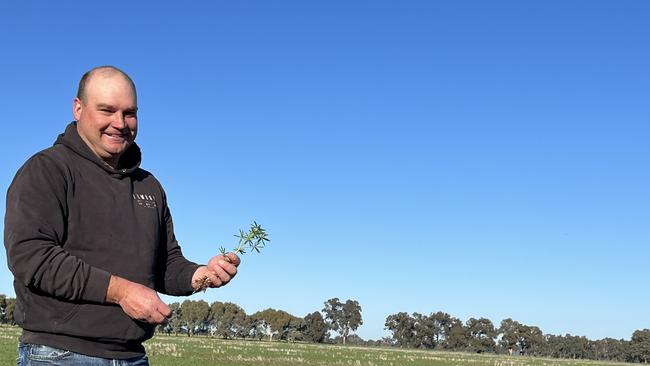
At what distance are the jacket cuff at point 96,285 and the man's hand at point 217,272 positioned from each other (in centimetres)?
89

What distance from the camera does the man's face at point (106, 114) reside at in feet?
11.7

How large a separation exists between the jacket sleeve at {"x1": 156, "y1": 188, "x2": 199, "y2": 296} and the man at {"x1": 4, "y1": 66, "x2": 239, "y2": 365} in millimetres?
287

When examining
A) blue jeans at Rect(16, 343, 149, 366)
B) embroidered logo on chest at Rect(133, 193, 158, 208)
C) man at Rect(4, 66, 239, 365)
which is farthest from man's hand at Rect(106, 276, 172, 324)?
embroidered logo on chest at Rect(133, 193, 158, 208)

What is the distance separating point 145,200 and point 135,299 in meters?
0.86

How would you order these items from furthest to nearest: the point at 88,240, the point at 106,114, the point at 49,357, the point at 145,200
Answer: the point at 145,200 < the point at 106,114 < the point at 88,240 < the point at 49,357

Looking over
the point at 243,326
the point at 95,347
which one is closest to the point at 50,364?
the point at 95,347

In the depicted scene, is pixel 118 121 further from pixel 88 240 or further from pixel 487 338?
pixel 487 338

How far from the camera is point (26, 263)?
3.15 metres

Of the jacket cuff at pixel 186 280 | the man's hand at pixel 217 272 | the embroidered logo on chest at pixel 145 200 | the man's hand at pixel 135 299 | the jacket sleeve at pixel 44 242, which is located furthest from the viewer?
the jacket cuff at pixel 186 280

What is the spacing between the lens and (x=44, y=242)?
3.18 m

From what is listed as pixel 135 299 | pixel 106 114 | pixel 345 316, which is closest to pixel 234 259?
pixel 135 299

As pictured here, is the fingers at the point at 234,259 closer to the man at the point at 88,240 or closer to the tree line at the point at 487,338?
the man at the point at 88,240

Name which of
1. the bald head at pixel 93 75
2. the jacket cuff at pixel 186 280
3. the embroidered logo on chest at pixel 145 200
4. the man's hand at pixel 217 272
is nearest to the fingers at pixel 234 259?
the man's hand at pixel 217 272

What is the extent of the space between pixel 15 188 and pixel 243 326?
575ft
